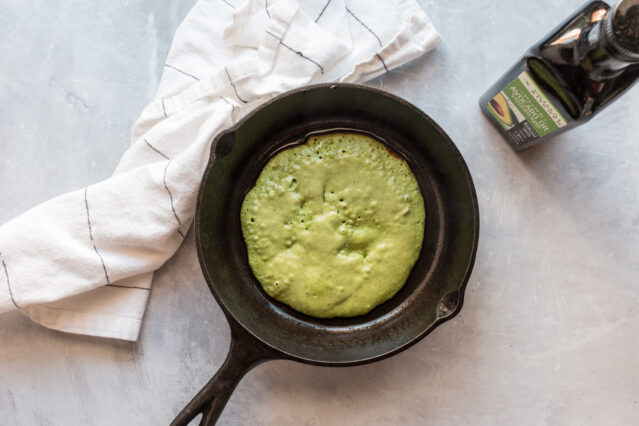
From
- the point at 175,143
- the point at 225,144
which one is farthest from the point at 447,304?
the point at 175,143

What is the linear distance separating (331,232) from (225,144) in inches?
11.7

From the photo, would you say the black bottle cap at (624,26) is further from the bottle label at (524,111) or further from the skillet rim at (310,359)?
the skillet rim at (310,359)

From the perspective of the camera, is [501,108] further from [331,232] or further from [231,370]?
[231,370]

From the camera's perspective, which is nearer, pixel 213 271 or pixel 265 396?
pixel 213 271

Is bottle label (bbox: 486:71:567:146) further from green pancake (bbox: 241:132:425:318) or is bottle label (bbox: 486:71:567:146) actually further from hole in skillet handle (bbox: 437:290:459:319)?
hole in skillet handle (bbox: 437:290:459:319)

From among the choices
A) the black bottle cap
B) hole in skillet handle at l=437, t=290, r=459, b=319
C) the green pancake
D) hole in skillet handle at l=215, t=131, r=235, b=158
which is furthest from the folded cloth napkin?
hole in skillet handle at l=437, t=290, r=459, b=319

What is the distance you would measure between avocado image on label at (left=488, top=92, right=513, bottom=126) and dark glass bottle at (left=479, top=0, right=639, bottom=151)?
0.03 ft

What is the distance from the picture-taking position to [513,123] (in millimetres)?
1097

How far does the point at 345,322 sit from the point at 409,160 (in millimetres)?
409

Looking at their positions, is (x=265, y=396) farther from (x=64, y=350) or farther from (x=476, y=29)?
(x=476, y=29)

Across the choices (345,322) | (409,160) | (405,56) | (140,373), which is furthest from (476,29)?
(140,373)

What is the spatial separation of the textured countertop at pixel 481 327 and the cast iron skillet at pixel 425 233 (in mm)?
86

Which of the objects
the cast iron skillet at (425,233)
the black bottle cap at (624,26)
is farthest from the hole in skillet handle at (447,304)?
the black bottle cap at (624,26)

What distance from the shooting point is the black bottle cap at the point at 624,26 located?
817mm
